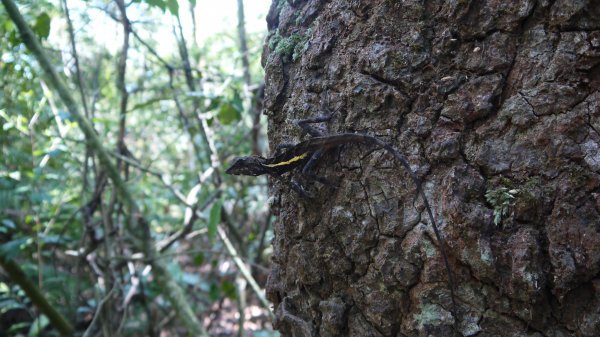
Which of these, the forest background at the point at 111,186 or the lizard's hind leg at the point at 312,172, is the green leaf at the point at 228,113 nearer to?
the forest background at the point at 111,186

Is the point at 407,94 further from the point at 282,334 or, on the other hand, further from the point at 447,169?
the point at 282,334

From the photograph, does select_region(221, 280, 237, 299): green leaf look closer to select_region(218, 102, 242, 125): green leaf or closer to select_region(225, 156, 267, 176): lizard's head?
select_region(218, 102, 242, 125): green leaf

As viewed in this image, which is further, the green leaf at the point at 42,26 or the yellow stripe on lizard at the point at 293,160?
the green leaf at the point at 42,26

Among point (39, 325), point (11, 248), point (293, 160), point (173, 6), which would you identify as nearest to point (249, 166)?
point (293, 160)

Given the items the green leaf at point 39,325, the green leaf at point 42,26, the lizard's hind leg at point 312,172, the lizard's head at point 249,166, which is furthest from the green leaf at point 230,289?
the lizard's hind leg at point 312,172

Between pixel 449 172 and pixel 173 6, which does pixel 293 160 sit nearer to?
pixel 449 172

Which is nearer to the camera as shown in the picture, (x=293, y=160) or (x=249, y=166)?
(x=293, y=160)

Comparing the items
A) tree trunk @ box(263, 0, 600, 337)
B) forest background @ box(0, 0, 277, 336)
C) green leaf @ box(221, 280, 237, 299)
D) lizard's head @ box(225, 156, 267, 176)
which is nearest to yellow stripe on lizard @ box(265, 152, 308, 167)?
tree trunk @ box(263, 0, 600, 337)
